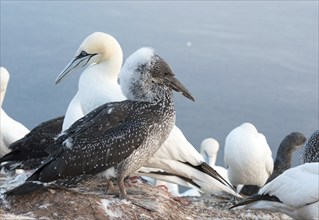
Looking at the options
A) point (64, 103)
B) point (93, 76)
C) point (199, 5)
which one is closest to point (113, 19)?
Answer: point (199, 5)

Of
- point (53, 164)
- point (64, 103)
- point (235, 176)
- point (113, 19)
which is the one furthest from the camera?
point (113, 19)

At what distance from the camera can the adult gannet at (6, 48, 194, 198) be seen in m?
4.18

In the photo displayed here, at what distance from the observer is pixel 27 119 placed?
34.7 feet

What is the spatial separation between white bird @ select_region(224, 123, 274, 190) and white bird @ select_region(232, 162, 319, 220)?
290 cm

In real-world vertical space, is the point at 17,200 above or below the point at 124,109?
below

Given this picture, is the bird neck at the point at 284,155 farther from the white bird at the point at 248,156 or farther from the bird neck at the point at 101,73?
the bird neck at the point at 101,73

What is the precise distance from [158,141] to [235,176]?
11.4 ft

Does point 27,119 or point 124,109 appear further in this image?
point 27,119

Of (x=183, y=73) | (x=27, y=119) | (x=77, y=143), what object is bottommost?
(x=27, y=119)

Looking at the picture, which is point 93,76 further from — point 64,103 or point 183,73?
point 183,73

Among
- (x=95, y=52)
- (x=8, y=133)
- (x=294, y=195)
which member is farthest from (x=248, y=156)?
(x=294, y=195)

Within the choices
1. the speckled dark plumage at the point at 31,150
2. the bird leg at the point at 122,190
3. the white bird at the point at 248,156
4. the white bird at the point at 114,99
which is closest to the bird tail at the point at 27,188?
the bird leg at the point at 122,190

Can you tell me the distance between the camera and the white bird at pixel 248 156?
7480 millimetres

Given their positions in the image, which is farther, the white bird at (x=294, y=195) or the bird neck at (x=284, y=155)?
the bird neck at (x=284, y=155)
